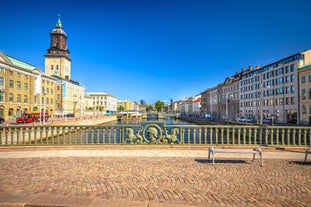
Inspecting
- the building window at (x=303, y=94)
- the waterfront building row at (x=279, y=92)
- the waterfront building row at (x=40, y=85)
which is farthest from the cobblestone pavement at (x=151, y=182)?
the building window at (x=303, y=94)

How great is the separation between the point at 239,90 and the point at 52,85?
71.7 metres

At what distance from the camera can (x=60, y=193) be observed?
450cm

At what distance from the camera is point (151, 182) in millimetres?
5234

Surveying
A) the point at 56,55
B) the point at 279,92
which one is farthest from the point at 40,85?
the point at 56,55

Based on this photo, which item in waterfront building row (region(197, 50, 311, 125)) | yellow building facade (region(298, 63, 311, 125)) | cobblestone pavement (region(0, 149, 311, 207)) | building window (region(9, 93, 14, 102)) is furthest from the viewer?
building window (region(9, 93, 14, 102))

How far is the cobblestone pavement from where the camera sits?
163 inches

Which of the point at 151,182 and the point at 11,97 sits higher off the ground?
the point at 11,97

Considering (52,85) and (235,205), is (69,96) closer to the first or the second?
(52,85)

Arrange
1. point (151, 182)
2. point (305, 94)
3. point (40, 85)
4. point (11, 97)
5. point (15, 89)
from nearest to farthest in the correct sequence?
1. point (151, 182)
2. point (40, 85)
3. point (305, 94)
4. point (11, 97)
5. point (15, 89)

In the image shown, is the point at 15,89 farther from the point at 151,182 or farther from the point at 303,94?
the point at 303,94

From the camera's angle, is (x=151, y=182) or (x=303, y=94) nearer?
(x=151, y=182)

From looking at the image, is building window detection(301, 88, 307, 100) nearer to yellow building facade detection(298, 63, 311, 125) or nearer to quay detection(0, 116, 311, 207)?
yellow building facade detection(298, 63, 311, 125)

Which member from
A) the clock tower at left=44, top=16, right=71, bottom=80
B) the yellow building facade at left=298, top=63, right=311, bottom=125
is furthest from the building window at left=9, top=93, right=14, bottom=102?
the yellow building facade at left=298, top=63, right=311, bottom=125

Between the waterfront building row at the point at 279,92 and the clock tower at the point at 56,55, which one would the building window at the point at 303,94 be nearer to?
the waterfront building row at the point at 279,92
